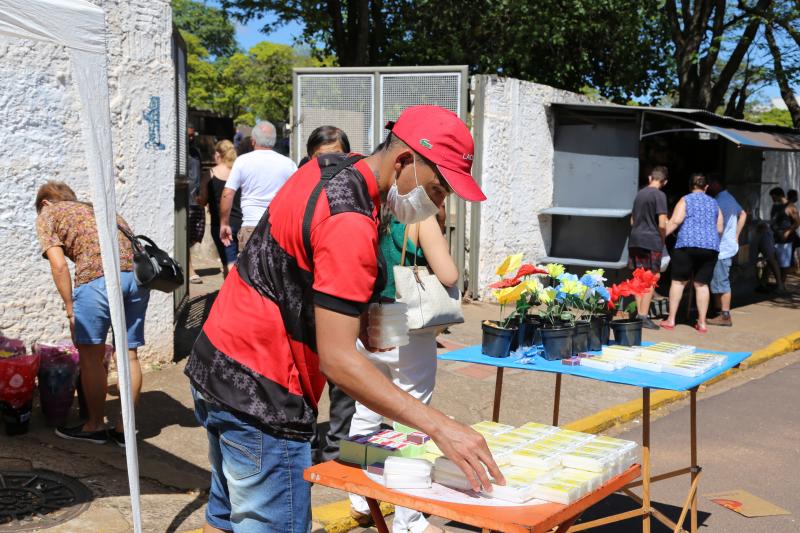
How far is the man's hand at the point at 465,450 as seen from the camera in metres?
2.34

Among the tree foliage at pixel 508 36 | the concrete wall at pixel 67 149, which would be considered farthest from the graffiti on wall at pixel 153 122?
the tree foliage at pixel 508 36

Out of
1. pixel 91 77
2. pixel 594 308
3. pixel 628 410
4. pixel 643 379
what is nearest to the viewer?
pixel 91 77

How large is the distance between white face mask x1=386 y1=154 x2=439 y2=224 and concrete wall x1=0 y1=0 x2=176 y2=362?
4.25 m

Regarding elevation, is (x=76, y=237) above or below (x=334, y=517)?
above

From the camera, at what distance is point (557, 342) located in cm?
429

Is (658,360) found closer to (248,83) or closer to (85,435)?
(85,435)

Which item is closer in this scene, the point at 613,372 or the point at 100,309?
the point at 613,372

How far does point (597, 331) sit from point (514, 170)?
6.66 m

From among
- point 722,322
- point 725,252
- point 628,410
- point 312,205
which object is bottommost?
point 628,410

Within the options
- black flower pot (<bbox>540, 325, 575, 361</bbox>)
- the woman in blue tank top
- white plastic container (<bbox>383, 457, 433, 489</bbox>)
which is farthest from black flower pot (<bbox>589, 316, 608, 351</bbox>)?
the woman in blue tank top

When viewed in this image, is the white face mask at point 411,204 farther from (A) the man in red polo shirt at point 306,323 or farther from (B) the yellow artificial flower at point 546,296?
(B) the yellow artificial flower at point 546,296

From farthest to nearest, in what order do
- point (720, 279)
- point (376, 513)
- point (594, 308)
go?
point (720, 279), point (594, 308), point (376, 513)

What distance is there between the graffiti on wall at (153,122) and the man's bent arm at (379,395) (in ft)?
16.1

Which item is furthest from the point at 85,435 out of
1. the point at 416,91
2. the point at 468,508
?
the point at 416,91
